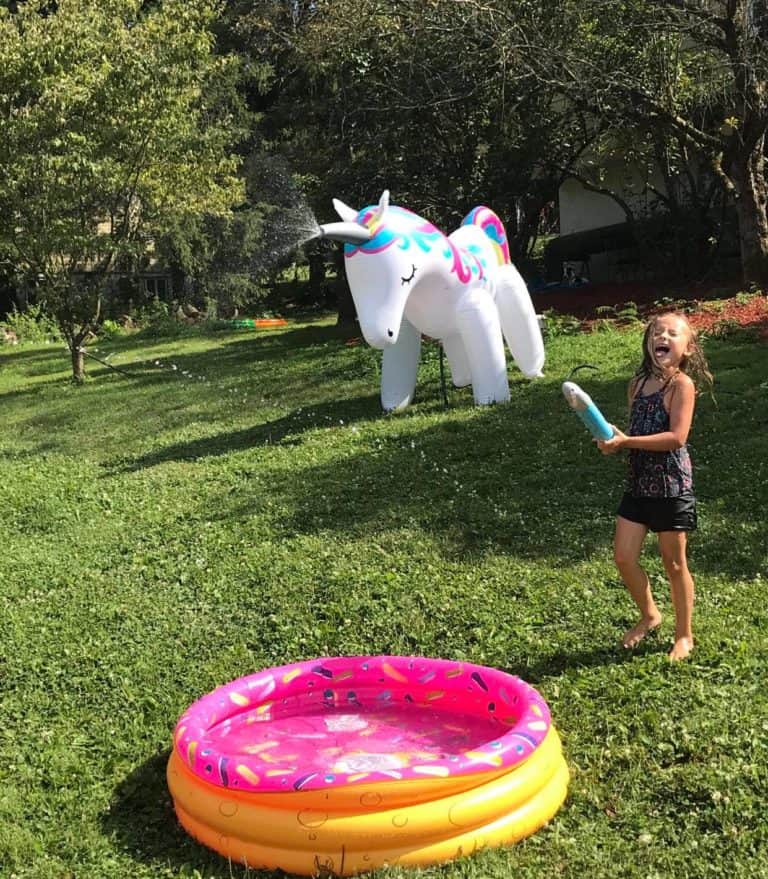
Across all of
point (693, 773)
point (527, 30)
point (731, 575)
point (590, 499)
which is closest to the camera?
point (693, 773)

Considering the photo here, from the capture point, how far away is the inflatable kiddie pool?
118 inches

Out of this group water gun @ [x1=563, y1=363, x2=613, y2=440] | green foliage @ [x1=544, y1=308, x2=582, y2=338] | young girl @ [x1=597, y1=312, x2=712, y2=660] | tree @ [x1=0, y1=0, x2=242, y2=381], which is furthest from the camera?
green foliage @ [x1=544, y1=308, x2=582, y2=338]

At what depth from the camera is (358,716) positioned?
13.5 ft

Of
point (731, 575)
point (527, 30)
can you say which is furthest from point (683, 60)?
point (731, 575)

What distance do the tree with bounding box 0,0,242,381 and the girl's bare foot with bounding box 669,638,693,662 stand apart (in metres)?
12.7

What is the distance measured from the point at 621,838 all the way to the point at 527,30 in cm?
1299

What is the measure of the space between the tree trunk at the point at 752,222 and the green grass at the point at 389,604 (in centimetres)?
534

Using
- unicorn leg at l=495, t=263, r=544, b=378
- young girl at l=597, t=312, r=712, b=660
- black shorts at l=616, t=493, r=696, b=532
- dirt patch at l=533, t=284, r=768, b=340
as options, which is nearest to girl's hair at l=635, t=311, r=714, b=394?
young girl at l=597, t=312, r=712, b=660

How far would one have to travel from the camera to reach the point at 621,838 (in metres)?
3.14

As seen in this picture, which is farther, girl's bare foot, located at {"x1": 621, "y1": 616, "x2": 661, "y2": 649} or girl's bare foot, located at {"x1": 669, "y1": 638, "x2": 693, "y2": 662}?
girl's bare foot, located at {"x1": 621, "y1": 616, "x2": 661, "y2": 649}

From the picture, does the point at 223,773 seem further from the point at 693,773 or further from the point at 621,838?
the point at 693,773

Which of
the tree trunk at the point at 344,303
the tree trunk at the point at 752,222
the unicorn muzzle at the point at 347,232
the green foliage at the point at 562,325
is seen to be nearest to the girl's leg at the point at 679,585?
the unicorn muzzle at the point at 347,232

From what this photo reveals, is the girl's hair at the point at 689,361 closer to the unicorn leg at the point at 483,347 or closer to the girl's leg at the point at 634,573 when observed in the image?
the girl's leg at the point at 634,573

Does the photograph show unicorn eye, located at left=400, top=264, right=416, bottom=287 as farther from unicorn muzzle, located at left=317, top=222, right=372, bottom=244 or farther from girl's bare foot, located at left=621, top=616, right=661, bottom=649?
girl's bare foot, located at left=621, top=616, right=661, bottom=649
